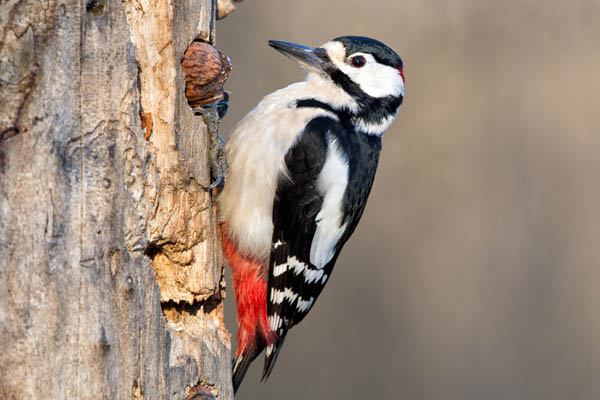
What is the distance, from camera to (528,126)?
4117 mm

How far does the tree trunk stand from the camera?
1528 mm

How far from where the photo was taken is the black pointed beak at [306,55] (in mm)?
2627

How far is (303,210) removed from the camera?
8.31ft

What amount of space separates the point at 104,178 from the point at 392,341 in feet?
8.46

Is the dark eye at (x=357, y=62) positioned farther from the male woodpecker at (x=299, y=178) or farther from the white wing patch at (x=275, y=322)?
the white wing patch at (x=275, y=322)

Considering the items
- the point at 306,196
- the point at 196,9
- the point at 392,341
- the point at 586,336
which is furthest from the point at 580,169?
the point at 196,9

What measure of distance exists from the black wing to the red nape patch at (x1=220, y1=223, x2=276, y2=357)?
0.04 m

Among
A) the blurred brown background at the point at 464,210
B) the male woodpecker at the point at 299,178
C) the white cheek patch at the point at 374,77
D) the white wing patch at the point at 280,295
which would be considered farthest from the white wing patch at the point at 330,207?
the blurred brown background at the point at 464,210

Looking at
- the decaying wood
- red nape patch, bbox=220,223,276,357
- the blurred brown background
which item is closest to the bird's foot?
red nape patch, bbox=220,223,276,357

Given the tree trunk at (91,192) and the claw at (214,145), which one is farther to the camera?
the claw at (214,145)

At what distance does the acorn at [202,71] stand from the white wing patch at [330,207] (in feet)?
1.74

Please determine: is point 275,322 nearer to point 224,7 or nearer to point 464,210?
point 224,7

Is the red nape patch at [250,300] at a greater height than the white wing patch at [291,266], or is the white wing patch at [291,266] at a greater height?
the white wing patch at [291,266]

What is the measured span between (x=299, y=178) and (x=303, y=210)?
0.12m
